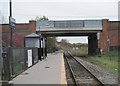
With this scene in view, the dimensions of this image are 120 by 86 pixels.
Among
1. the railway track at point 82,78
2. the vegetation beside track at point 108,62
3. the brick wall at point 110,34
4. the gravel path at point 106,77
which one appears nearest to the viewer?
the railway track at point 82,78

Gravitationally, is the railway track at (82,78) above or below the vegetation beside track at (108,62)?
below

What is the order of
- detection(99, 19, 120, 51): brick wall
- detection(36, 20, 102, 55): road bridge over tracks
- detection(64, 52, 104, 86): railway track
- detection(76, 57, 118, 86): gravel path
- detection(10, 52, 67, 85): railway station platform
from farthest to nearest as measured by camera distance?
→ detection(99, 19, 120, 51): brick wall < detection(36, 20, 102, 55): road bridge over tracks < detection(76, 57, 118, 86): gravel path < detection(64, 52, 104, 86): railway track < detection(10, 52, 67, 85): railway station platform

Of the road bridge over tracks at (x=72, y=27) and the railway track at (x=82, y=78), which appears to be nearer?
the railway track at (x=82, y=78)

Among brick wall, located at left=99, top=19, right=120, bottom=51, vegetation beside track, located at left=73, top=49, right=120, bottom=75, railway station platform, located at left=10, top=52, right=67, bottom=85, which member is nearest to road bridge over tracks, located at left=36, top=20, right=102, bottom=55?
brick wall, located at left=99, top=19, right=120, bottom=51

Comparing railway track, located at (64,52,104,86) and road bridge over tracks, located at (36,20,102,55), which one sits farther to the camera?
road bridge over tracks, located at (36,20,102,55)

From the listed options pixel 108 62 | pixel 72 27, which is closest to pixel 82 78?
pixel 108 62

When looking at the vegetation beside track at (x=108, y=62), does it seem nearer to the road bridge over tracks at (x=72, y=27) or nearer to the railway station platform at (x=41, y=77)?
the railway station platform at (x=41, y=77)

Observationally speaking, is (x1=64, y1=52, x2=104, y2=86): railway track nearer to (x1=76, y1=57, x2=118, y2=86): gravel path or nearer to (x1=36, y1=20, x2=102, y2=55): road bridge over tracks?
(x1=76, y1=57, x2=118, y2=86): gravel path

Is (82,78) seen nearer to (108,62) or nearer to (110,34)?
(108,62)

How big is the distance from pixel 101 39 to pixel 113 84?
1797 inches

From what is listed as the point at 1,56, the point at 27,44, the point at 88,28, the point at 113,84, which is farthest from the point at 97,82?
the point at 88,28

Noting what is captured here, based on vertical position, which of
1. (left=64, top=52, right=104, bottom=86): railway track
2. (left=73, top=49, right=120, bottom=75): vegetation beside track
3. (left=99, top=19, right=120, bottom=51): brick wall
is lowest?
(left=64, top=52, right=104, bottom=86): railway track

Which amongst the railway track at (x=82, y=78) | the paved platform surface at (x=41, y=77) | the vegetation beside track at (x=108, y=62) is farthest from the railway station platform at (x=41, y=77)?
the vegetation beside track at (x=108, y=62)

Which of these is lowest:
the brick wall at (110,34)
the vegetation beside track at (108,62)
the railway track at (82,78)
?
the railway track at (82,78)
